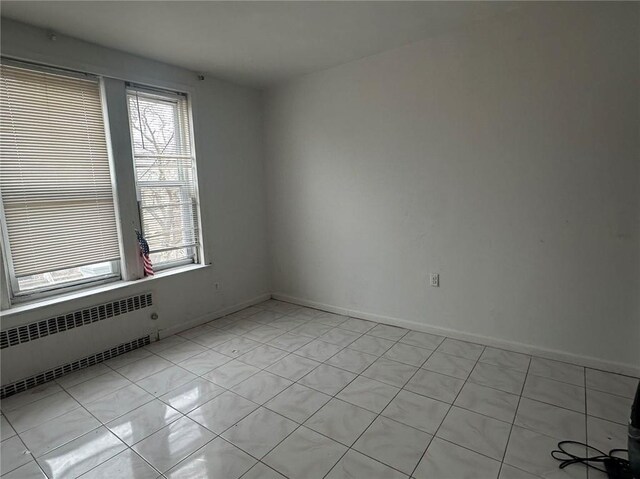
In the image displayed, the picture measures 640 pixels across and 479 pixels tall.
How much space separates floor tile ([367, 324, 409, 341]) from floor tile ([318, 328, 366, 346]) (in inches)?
6.4

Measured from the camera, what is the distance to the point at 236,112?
3957 millimetres

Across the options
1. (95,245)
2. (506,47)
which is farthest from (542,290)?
(95,245)

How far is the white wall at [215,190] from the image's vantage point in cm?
287

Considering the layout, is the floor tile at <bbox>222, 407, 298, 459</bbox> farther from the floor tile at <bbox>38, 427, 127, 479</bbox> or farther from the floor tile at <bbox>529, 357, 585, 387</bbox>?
the floor tile at <bbox>529, 357, 585, 387</bbox>

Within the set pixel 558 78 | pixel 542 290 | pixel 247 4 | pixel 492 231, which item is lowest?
pixel 542 290

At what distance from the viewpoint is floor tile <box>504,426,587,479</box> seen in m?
1.66

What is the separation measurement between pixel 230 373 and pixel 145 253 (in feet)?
4.55

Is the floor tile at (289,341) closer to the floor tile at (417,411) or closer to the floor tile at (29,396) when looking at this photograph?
the floor tile at (417,411)

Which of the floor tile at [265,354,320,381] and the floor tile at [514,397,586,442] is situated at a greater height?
the floor tile at [265,354,320,381]

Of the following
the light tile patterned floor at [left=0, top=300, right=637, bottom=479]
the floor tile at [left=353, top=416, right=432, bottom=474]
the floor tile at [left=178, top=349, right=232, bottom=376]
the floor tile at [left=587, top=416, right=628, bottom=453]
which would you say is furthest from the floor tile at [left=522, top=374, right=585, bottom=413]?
the floor tile at [left=178, top=349, right=232, bottom=376]

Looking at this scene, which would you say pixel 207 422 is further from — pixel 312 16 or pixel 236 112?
pixel 236 112

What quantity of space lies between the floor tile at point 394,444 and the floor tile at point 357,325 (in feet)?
4.59

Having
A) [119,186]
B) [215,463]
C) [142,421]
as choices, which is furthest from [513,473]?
[119,186]

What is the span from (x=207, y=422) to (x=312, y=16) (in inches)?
110
